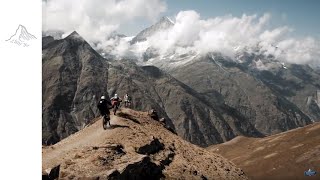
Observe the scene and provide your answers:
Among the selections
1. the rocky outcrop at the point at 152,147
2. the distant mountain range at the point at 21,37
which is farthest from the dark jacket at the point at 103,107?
the distant mountain range at the point at 21,37

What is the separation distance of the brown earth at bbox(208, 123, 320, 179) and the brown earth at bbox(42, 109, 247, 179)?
163 ft

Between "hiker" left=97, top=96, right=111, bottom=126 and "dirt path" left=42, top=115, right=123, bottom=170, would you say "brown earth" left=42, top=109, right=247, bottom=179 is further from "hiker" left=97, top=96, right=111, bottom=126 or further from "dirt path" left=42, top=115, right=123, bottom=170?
"hiker" left=97, top=96, right=111, bottom=126

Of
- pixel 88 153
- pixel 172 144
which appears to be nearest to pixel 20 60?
pixel 88 153

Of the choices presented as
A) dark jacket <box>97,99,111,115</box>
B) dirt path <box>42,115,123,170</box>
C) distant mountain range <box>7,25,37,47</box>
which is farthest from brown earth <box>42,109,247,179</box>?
distant mountain range <box>7,25,37,47</box>

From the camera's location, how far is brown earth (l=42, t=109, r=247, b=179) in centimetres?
2919

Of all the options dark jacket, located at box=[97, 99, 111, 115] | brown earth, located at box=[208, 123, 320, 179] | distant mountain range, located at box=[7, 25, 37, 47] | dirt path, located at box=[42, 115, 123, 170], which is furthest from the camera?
brown earth, located at box=[208, 123, 320, 179]

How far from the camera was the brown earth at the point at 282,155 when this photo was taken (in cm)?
10131

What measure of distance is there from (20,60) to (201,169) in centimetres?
2967

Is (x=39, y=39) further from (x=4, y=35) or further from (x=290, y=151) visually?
(x=290, y=151)

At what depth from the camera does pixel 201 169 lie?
40.8m

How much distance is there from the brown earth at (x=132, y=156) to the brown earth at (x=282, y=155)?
49.6m

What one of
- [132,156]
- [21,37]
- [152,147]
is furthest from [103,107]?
[21,37]

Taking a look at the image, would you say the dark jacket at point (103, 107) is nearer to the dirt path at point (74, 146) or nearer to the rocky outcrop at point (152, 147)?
the dirt path at point (74, 146)

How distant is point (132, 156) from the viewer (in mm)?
32562
